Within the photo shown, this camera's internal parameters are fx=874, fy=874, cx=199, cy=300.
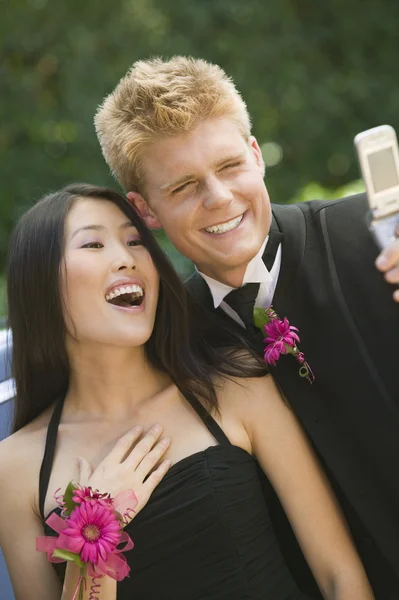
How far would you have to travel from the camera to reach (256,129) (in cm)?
1238

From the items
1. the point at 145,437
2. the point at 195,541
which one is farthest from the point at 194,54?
the point at 195,541

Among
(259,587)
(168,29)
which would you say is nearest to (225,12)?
(168,29)

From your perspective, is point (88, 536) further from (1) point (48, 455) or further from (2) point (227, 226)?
(2) point (227, 226)

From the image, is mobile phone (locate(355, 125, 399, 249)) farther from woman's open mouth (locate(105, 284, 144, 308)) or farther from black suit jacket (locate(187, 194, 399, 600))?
woman's open mouth (locate(105, 284, 144, 308))

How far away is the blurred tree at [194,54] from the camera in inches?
449

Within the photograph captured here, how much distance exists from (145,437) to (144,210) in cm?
85

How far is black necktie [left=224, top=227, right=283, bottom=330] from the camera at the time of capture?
3.11 metres

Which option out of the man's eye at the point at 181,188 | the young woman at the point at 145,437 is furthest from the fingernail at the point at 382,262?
the man's eye at the point at 181,188

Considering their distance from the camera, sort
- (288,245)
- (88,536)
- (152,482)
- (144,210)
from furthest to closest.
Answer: (144,210), (288,245), (152,482), (88,536)

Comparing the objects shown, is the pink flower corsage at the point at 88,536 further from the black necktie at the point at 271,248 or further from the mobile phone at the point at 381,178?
the mobile phone at the point at 381,178

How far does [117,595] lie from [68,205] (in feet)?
4.35

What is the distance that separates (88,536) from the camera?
2.55 meters

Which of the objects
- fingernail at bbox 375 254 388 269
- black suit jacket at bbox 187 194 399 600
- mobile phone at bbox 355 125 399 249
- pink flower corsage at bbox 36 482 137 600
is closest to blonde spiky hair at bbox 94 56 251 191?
black suit jacket at bbox 187 194 399 600

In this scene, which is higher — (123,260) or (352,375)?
(123,260)
